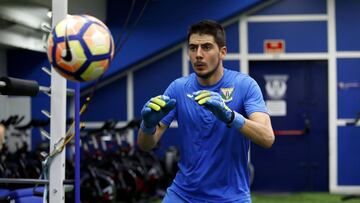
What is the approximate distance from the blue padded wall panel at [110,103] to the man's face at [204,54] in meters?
7.32

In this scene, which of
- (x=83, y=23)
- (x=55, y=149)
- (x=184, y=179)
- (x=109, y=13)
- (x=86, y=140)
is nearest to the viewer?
(x=83, y=23)

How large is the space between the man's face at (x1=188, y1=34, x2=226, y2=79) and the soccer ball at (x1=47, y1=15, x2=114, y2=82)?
18.6 inches

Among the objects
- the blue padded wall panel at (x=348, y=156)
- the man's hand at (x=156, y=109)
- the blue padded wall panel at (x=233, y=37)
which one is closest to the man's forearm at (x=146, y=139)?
the man's hand at (x=156, y=109)

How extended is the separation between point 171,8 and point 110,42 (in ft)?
23.1

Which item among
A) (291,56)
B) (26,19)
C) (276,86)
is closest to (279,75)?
(276,86)

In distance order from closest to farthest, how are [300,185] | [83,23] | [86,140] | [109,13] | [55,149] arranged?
[83,23] < [55,149] < [86,140] < [109,13] < [300,185]

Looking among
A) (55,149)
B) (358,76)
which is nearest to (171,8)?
(358,76)

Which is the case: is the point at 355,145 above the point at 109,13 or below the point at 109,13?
below

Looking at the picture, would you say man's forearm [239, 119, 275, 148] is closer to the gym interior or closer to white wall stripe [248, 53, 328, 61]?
the gym interior

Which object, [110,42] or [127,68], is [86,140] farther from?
[110,42]

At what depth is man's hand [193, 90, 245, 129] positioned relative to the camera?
324 centimetres

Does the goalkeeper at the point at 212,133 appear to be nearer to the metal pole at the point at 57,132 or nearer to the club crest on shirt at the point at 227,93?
the club crest on shirt at the point at 227,93

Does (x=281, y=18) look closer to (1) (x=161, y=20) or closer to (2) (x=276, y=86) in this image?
(2) (x=276, y=86)

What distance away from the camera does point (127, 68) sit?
1047cm
